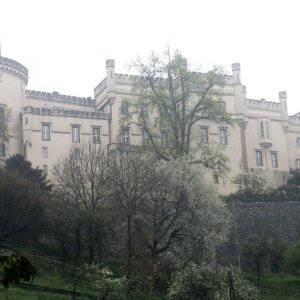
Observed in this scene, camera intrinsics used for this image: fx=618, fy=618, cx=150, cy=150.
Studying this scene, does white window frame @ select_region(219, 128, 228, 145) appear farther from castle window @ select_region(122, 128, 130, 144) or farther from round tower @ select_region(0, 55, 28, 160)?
round tower @ select_region(0, 55, 28, 160)

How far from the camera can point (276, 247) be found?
39.9 m

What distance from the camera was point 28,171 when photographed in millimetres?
44125

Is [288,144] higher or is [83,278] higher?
[288,144]

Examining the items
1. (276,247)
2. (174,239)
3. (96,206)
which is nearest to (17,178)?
(96,206)

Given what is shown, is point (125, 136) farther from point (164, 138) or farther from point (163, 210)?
point (163, 210)

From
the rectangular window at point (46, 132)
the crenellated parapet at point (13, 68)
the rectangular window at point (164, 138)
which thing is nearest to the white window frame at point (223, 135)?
the rectangular window at point (164, 138)

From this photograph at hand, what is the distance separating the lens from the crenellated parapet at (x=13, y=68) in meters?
54.9

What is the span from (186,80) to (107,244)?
51.9 feet

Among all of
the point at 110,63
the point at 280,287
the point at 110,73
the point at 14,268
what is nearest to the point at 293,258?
the point at 280,287

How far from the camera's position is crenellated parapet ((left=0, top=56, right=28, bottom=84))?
180 feet

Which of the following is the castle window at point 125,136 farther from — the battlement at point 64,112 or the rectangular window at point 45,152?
the rectangular window at point 45,152

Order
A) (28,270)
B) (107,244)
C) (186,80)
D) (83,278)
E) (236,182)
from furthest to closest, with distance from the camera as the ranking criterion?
(236,182) < (186,80) < (107,244) < (83,278) < (28,270)

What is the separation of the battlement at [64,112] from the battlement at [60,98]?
3.09 metres

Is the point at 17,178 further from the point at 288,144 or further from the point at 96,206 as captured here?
the point at 288,144
